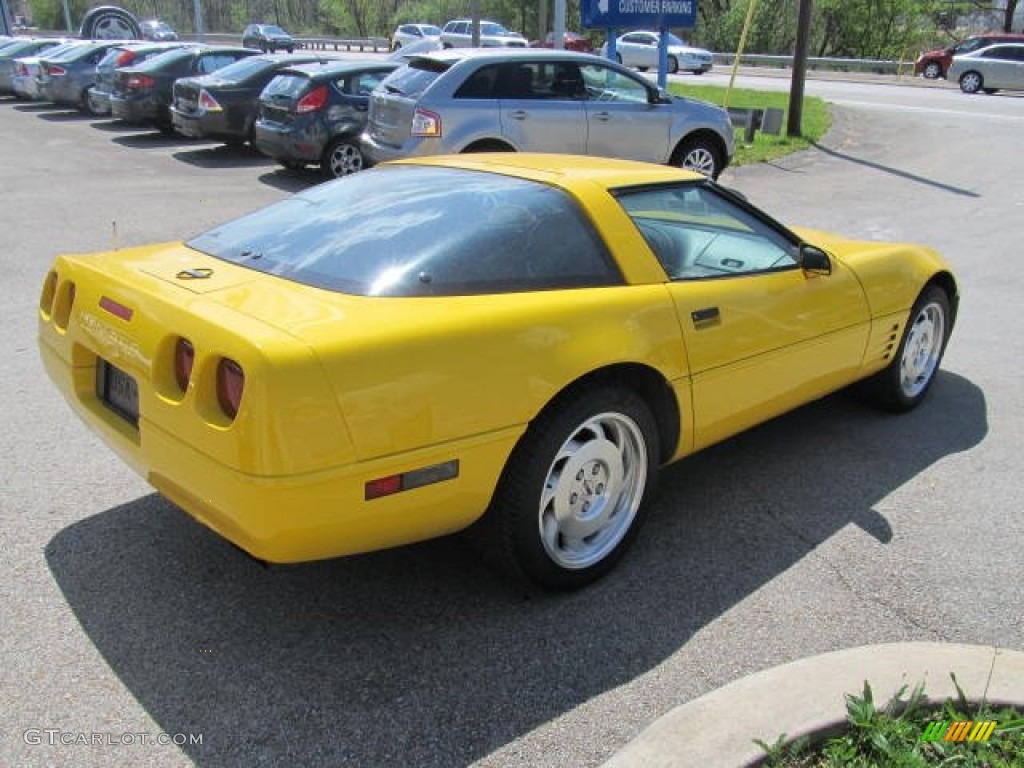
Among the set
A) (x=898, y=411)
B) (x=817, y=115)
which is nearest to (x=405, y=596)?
(x=898, y=411)

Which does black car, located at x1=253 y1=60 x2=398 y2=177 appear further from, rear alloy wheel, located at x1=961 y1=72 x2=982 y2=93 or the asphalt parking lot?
rear alloy wheel, located at x1=961 y1=72 x2=982 y2=93

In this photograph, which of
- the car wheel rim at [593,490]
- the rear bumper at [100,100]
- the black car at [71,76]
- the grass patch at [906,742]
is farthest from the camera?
the black car at [71,76]

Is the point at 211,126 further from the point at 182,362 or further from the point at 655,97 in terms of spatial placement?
the point at 182,362

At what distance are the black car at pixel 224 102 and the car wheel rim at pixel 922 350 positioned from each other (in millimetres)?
11346

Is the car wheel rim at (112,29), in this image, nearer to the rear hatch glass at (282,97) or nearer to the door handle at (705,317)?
the rear hatch glass at (282,97)

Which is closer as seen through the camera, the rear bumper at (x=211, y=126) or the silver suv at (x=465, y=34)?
the rear bumper at (x=211, y=126)

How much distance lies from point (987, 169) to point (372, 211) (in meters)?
13.3

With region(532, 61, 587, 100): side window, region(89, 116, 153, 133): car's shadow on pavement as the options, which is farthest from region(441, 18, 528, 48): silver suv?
region(532, 61, 587, 100): side window

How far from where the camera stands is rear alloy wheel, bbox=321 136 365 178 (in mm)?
11883

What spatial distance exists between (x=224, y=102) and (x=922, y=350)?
1186 centimetres

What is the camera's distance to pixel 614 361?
304cm

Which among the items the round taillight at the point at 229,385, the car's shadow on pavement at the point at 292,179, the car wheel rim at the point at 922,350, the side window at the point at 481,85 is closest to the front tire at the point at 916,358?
the car wheel rim at the point at 922,350

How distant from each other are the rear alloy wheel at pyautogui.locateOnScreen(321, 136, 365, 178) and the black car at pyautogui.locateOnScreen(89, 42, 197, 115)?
25.3 ft

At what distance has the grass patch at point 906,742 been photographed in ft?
7.67
